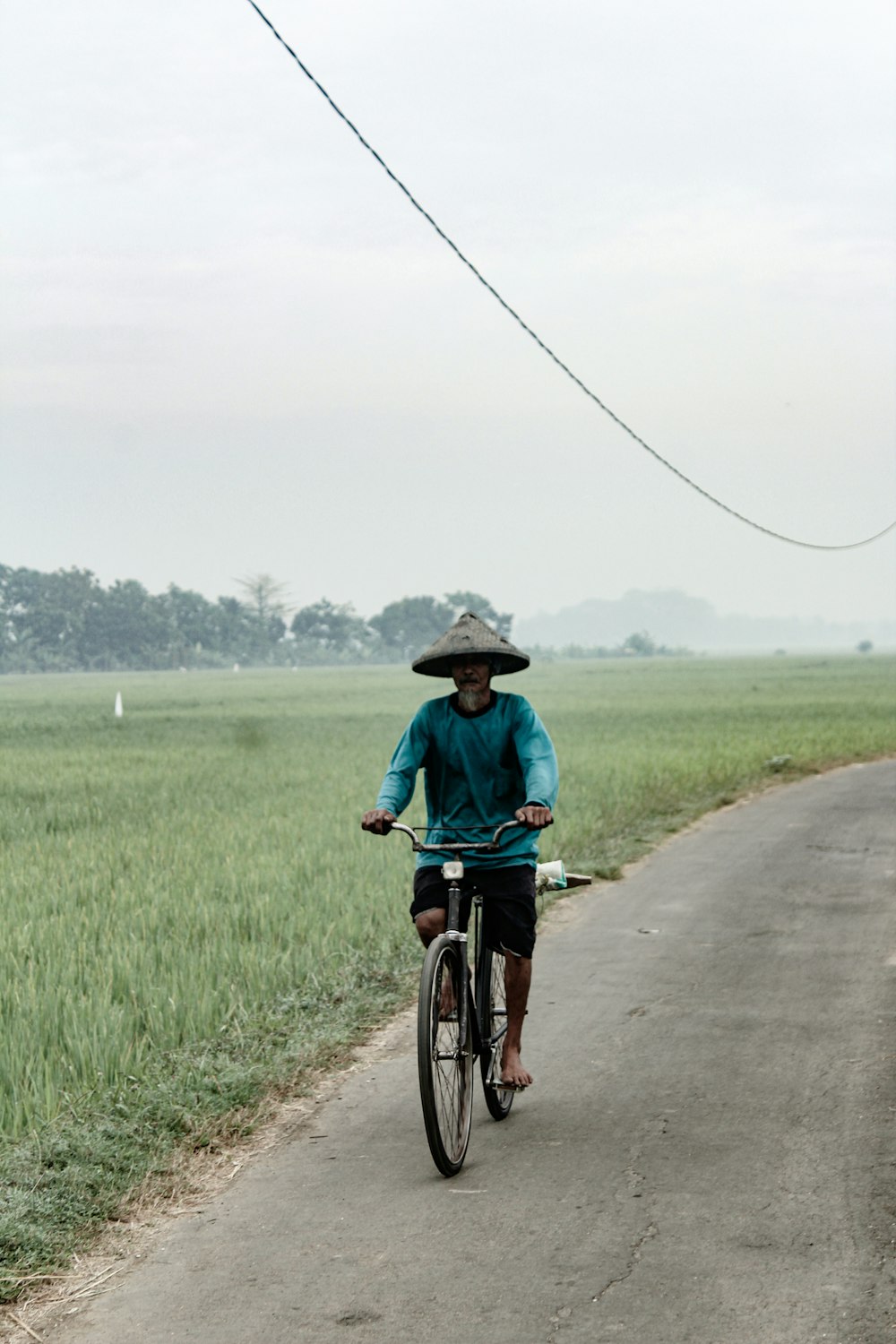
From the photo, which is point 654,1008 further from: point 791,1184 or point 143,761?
point 143,761

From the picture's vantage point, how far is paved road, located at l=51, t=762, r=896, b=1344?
3729mm

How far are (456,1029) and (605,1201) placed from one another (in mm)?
852

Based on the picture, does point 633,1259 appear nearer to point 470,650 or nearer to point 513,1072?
point 513,1072

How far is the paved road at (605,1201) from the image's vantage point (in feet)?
12.2

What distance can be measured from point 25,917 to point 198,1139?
453 cm

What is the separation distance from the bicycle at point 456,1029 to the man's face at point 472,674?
56 centimetres

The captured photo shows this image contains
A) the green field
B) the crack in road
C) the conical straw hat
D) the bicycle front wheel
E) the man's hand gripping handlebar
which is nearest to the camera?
the crack in road

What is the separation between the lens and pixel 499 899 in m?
5.32

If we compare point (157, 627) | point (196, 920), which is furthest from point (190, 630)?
point (196, 920)

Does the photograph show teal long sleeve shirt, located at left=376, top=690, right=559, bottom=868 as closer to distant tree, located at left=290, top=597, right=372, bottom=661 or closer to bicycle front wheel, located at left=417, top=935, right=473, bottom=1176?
bicycle front wheel, located at left=417, top=935, right=473, bottom=1176

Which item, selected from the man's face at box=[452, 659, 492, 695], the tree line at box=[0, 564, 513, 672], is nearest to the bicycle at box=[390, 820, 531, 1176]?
the man's face at box=[452, 659, 492, 695]

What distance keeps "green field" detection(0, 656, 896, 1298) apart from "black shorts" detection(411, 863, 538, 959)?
3.72ft

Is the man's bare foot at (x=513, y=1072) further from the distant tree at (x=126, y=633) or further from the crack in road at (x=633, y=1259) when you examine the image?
the distant tree at (x=126, y=633)

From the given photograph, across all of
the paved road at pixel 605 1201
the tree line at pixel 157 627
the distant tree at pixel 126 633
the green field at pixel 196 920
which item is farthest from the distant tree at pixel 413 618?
the paved road at pixel 605 1201
